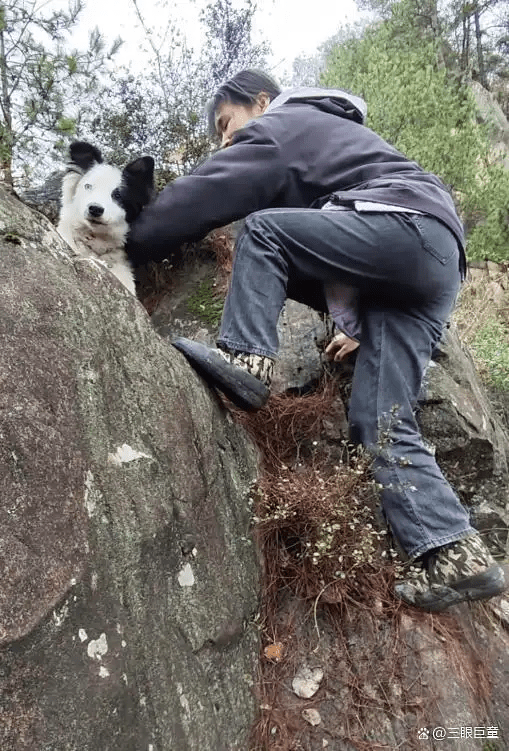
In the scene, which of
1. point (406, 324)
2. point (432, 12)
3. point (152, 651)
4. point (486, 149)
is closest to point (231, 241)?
point (406, 324)

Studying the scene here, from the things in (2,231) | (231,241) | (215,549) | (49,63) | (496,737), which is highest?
(49,63)

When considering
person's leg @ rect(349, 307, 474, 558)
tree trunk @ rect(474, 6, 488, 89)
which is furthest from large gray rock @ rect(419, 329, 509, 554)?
tree trunk @ rect(474, 6, 488, 89)

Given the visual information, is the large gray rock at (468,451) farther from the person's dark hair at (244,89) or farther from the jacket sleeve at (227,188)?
the person's dark hair at (244,89)

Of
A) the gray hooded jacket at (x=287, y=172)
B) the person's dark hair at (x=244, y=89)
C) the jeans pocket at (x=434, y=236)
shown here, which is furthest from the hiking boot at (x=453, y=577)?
the person's dark hair at (x=244, y=89)

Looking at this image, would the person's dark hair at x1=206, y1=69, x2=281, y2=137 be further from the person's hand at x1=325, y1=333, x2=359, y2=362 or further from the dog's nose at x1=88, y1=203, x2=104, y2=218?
the person's hand at x1=325, y1=333, x2=359, y2=362

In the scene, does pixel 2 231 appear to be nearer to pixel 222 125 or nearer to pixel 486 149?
pixel 222 125

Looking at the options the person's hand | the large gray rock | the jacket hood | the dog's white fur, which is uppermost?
the jacket hood

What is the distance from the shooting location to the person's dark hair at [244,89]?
305 centimetres

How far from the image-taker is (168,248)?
9.71 ft

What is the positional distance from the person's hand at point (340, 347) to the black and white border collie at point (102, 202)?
43.2 inches

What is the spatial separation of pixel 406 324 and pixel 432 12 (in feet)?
48.1

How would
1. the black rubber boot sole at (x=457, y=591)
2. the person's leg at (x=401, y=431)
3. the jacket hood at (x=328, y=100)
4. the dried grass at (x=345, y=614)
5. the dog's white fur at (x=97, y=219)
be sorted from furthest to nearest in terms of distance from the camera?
the dog's white fur at (x=97, y=219)
the jacket hood at (x=328, y=100)
the person's leg at (x=401, y=431)
the black rubber boot sole at (x=457, y=591)
the dried grass at (x=345, y=614)

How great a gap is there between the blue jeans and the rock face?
0.42 meters

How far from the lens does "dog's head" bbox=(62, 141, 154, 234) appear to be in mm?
2846
